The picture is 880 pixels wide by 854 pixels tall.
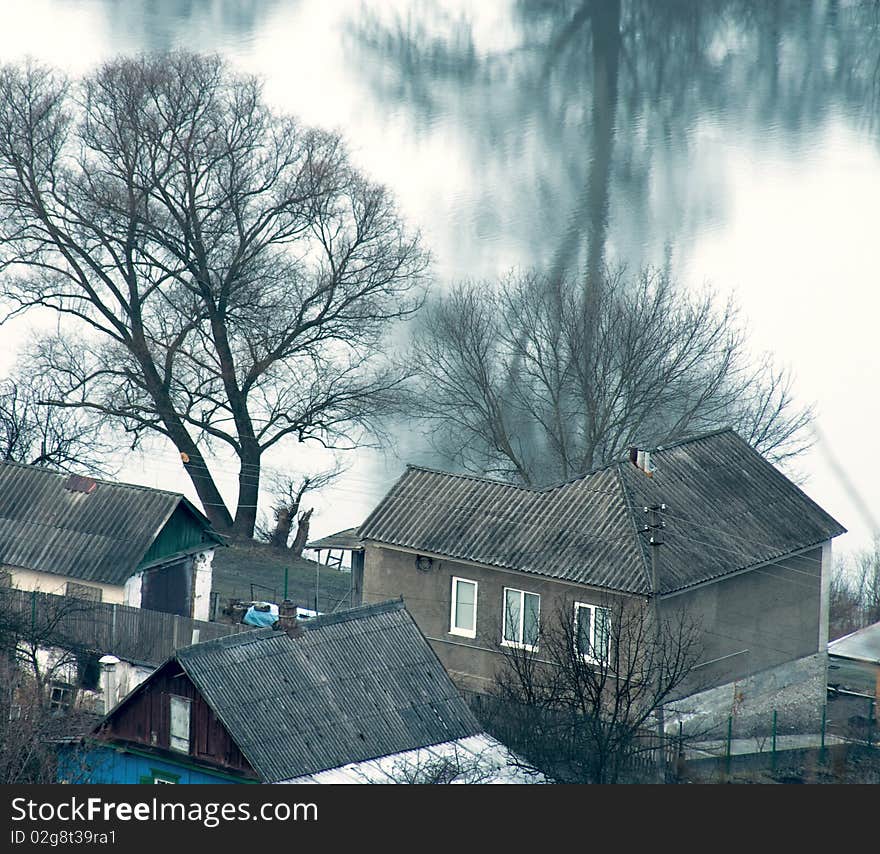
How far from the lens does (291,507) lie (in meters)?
28.3

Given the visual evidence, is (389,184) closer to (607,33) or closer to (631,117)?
(631,117)

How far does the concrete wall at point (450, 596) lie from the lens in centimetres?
1883

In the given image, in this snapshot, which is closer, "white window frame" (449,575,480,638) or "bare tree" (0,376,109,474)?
"white window frame" (449,575,480,638)

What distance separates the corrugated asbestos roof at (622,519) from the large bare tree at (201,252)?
888 centimetres

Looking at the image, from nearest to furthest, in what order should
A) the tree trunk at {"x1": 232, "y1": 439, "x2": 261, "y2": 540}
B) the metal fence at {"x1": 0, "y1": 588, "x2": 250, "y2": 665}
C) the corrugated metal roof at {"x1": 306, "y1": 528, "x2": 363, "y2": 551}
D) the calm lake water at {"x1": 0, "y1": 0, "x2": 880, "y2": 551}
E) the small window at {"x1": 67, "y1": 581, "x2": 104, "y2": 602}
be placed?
→ the metal fence at {"x1": 0, "y1": 588, "x2": 250, "y2": 665} < the small window at {"x1": 67, "y1": 581, "x2": 104, "y2": 602} < the corrugated metal roof at {"x1": 306, "y1": 528, "x2": 363, "y2": 551} < the tree trunk at {"x1": 232, "y1": 439, "x2": 261, "y2": 540} < the calm lake water at {"x1": 0, "y1": 0, "x2": 880, "y2": 551}

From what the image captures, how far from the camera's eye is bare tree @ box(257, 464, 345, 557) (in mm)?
27438

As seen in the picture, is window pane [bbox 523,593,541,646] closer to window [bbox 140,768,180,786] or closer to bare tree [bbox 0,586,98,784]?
bare tree [bbox 0,586,98,784]

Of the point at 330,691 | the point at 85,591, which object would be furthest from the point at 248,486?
the point at 330,691

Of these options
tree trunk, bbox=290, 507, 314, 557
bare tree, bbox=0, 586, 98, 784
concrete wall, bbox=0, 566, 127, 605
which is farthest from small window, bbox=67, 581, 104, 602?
tree trunk, bbox=290, 507, 314, 557

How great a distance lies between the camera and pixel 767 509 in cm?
2025

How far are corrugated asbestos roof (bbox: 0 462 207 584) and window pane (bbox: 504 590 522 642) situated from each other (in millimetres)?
4773

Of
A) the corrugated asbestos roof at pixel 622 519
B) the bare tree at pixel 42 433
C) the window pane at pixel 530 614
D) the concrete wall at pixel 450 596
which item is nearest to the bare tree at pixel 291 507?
the bare tree at pixel 42 433

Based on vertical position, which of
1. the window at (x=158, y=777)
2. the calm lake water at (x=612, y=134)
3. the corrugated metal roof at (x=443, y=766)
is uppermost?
the calm lake water at (x=612, y=134)

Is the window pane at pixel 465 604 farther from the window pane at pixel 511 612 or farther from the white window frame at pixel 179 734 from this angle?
the white window frame at pixel 179 734
